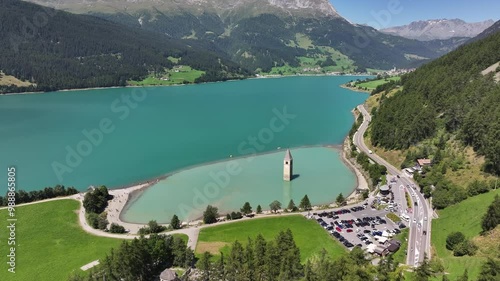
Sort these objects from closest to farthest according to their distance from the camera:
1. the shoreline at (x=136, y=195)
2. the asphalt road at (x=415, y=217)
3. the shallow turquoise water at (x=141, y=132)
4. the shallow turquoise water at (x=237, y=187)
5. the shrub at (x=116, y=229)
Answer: the asphalt road at (x=415, y=217), the shrub at (x=116, y=229), the shoreline at (x=136, y=195), the shallow turquoise water at (x=237, y=187), the shallow turquoise water at (x=141, y=132)

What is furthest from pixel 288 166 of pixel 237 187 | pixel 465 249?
pixel 465 249

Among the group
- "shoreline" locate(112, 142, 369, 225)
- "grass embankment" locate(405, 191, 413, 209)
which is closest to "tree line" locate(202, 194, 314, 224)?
"shoreline" locate(112, 142, 369, 225)

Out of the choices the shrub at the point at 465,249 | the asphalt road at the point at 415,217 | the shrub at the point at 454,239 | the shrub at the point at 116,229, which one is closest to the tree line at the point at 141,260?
the shrub at the point at 116,229

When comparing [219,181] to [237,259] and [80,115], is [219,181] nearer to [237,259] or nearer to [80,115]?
[237,259]

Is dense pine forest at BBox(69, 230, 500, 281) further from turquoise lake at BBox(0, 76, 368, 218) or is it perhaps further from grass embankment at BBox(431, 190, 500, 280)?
turquoise lake at BBox(0, 76, 368, 218)

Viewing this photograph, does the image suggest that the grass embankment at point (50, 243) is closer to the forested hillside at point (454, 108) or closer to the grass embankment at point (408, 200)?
the grass embankment at point (408, 200)

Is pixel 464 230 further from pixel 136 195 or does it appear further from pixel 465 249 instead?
pixel 136 195
